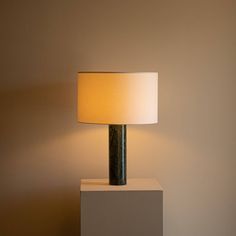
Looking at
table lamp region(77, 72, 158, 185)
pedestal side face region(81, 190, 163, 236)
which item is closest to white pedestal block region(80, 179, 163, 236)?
pedestal side face region(81, 190, 163, 236)

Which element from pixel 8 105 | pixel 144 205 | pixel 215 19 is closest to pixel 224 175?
pixel 144 205

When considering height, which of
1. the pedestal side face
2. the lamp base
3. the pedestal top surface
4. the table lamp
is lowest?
the pedestal side face

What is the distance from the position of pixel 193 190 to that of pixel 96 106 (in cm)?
89

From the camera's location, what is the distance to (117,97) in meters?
2.70

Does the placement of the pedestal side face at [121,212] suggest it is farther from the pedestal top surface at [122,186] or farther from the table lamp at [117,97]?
the table lamp at [117,97]

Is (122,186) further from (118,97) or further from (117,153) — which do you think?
(118,97)

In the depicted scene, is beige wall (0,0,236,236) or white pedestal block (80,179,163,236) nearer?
white pedestal block (80,179,163,236)

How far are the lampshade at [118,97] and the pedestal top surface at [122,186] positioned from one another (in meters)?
0.35

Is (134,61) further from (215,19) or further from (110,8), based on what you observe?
(215,19)

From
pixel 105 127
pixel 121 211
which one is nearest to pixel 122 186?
pixel 121 211

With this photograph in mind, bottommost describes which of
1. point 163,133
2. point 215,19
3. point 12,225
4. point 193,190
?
point 12,225

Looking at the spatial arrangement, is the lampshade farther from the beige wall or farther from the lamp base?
the beige wall

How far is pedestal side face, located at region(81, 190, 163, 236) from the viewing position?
2770 millimetres

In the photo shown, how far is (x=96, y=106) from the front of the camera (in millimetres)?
2730
